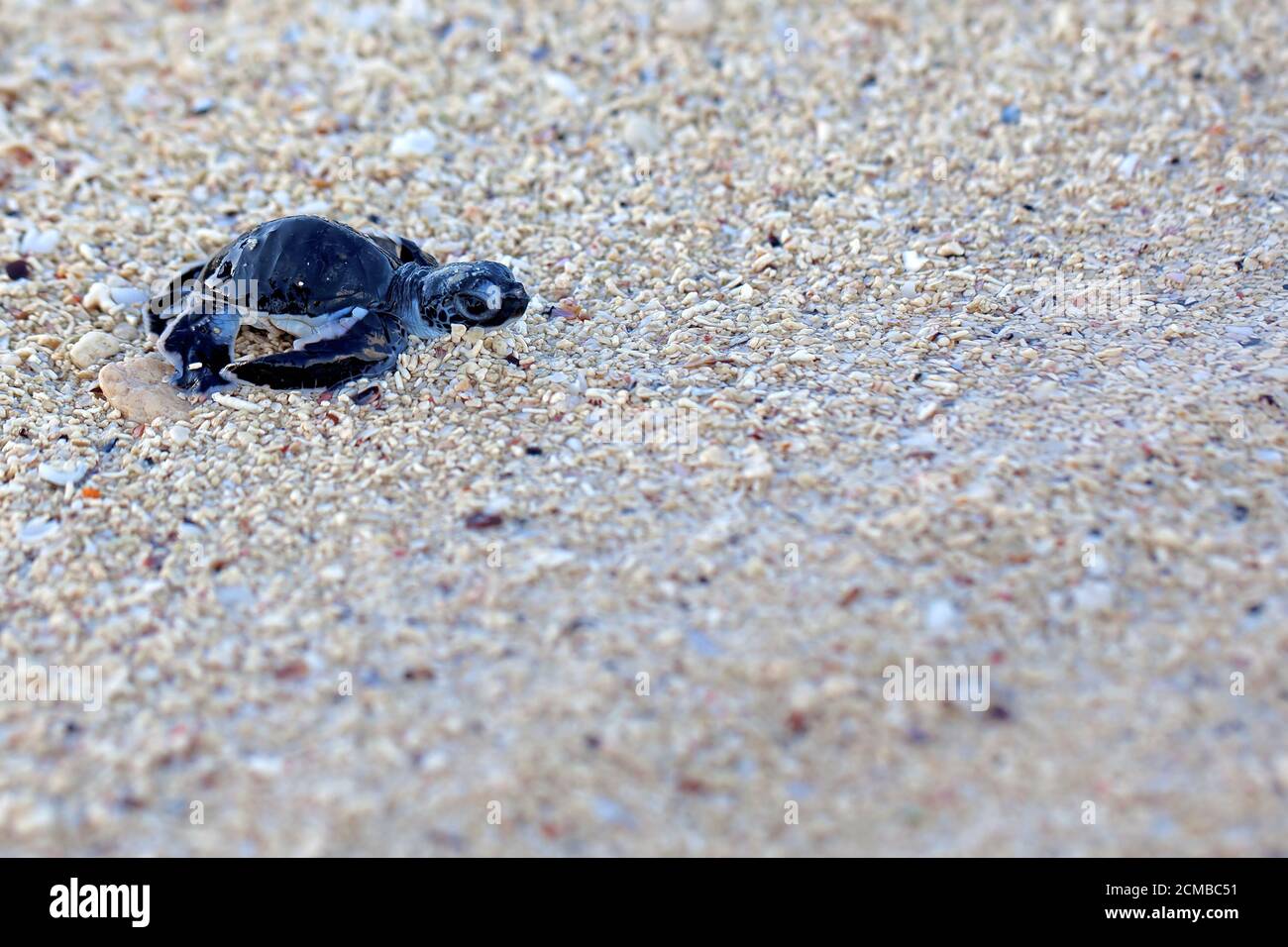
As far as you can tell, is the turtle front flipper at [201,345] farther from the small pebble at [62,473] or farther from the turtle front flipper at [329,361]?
the small pebble at [62,473]

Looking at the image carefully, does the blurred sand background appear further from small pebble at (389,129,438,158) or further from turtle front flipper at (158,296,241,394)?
turtle front flipper at (158,296,241,394)

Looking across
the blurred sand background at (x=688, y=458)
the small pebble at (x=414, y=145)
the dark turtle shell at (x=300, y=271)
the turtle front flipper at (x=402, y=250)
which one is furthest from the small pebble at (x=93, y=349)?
the small pebble at (x=414, y=145)

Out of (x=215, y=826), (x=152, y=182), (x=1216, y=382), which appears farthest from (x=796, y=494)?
(x=152, y=182)

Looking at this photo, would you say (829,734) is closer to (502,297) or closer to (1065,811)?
(1065,811)

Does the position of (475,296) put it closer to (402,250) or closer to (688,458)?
(402,250)

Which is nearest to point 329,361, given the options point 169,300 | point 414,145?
point 169,300
